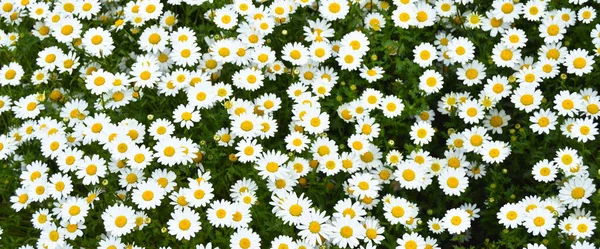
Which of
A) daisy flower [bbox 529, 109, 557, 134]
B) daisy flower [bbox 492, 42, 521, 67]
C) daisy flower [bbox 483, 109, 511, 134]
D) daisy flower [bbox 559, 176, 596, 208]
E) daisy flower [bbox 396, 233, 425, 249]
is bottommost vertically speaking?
daisy flower [bbox 396, 233, 425, 249]

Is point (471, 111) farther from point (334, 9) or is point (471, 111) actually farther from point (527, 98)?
point (334, 9)

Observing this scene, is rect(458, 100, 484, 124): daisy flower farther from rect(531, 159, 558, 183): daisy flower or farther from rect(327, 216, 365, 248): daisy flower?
rect(327, 216, 365, 248): daisy flower

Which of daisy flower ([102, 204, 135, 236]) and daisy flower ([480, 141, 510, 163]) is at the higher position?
daisy flower ([480, 141, 510, 163])

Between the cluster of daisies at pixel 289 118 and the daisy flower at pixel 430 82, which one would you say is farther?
the daisy flower at pixel 430 82

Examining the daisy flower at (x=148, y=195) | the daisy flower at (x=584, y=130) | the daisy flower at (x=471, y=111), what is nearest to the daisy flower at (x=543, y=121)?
the daisy flower at (x=584, y=130)

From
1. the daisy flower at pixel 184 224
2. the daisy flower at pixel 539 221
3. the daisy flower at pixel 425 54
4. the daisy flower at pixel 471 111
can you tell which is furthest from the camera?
the daisy flower at pixel 425 54

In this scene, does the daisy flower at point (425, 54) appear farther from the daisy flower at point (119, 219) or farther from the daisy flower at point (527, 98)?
the daisy flower at point (119, 219)

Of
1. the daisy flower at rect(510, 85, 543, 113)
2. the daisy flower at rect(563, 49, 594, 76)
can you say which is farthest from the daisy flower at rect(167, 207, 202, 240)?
the daisy flower at rect(563, 49, 594, 76)

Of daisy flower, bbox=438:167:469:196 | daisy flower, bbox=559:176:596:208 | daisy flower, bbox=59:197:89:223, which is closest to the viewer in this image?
daisy flower, bbox=559:176:596:208

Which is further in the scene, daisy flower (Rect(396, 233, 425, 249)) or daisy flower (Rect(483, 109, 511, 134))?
daisy flower (Rect(483, 109, 511, 134))

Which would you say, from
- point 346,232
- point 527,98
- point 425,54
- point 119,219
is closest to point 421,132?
point 425,54
